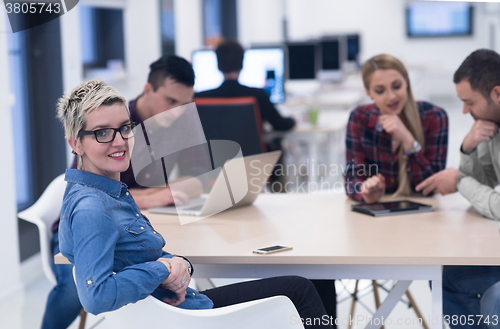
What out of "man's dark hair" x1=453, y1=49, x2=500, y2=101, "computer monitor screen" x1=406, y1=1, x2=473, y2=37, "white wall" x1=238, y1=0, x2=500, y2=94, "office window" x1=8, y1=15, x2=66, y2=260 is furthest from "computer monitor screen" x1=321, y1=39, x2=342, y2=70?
"computer monitor screen" x1=406, y1=1, x2=473, y2=37

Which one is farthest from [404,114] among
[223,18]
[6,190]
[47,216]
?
[223,18]

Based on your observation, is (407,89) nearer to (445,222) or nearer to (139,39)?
(445,222)

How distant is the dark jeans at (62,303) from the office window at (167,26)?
11.2ft

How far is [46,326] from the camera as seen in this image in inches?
79.3

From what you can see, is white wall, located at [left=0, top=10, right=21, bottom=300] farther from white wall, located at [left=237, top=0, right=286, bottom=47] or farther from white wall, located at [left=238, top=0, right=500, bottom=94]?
white wall, located at [left=238, top=0, right=500, bottom=94]

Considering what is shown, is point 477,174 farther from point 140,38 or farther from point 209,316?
point 140,38

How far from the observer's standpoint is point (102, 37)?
477cm

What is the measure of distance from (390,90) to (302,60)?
10.6 ft

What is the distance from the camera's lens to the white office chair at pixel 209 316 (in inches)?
47.9

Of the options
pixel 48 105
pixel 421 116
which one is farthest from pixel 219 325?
pixel 48 105

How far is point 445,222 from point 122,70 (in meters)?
3.26

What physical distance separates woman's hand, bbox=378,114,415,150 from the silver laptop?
460 mm

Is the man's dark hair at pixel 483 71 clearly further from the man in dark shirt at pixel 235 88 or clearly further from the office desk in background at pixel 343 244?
the man in dark shirt at pixel 235 88

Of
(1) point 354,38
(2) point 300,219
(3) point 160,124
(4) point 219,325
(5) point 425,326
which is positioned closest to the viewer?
(4) point 219,325
